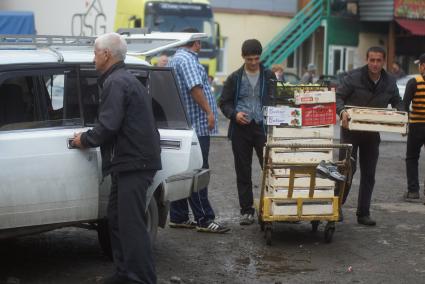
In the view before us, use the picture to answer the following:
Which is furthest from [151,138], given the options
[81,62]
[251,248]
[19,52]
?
[251,248]

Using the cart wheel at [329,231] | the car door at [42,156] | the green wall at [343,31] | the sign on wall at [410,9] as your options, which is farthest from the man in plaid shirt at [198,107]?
the sign on wall at [410,9]

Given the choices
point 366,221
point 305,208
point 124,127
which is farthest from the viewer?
point 366,221

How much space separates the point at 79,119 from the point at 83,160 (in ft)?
1.27

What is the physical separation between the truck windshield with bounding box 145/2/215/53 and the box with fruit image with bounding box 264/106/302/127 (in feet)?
45.4

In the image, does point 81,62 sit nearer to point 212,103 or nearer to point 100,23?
point 212,103

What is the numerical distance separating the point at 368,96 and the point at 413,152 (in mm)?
2375

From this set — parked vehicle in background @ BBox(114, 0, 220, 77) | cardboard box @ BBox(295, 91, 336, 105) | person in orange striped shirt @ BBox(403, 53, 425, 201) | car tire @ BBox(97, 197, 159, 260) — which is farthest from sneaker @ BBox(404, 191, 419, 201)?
parked vehicle in background @ BBox(114, 0, 220, 77)

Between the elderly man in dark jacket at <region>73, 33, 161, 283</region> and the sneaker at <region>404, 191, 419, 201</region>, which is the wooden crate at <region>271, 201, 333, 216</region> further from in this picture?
the sneaker at <region>404, 191, 419, 201</region>

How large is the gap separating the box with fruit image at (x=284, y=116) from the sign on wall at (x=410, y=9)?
2423 centimetres

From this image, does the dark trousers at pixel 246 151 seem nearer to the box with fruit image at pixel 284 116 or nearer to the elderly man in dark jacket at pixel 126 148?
the box with fruit image at pixel 284 116

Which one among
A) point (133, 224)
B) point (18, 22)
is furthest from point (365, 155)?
point (18, 22)

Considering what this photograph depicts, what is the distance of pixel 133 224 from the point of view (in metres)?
5.65

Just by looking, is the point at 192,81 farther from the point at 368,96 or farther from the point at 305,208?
the point at 368,96

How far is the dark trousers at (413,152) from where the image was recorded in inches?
398
